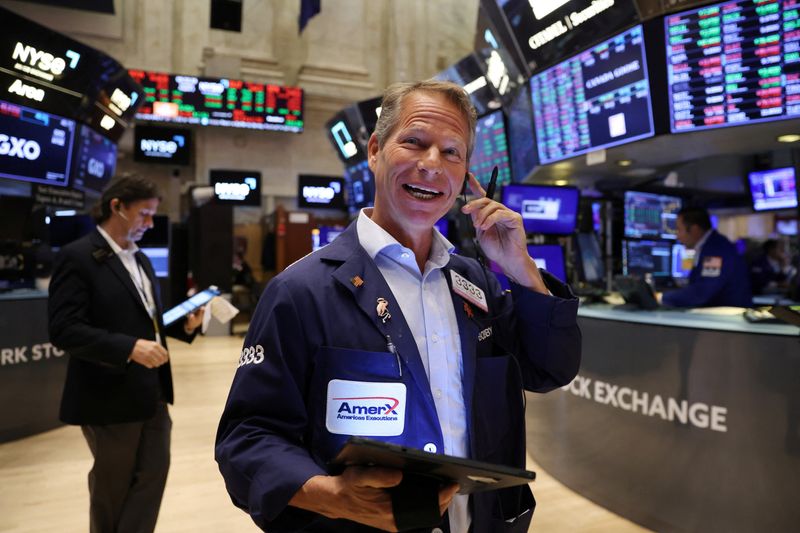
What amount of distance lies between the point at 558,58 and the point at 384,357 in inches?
142

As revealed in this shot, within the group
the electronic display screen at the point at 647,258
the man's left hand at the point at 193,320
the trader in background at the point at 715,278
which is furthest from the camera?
the electronic display screen at the point at 647,258

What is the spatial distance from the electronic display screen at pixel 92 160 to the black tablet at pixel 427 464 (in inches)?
245

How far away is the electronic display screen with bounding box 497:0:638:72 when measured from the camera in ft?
11.6

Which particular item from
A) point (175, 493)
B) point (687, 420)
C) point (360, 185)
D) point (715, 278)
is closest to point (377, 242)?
point (687, 420)

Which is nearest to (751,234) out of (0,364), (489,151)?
(489,151)

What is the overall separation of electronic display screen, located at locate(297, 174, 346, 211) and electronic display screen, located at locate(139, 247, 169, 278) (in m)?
2.66

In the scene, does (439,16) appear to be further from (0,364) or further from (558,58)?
(0,364)

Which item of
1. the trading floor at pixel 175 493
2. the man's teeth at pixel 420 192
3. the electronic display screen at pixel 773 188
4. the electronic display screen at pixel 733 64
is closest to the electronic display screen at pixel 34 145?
the trading floor at pixel 175 493

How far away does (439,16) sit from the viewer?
528 inches

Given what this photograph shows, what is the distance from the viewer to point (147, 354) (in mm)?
2271

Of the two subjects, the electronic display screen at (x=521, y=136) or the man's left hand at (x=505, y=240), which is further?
the electronic display screen at (x=521, y=136)

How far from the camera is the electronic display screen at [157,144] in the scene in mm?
11094

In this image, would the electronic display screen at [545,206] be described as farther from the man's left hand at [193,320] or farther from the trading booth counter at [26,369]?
the trading booth counter at [26,369]

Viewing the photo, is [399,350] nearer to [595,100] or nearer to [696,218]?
[595,100]
